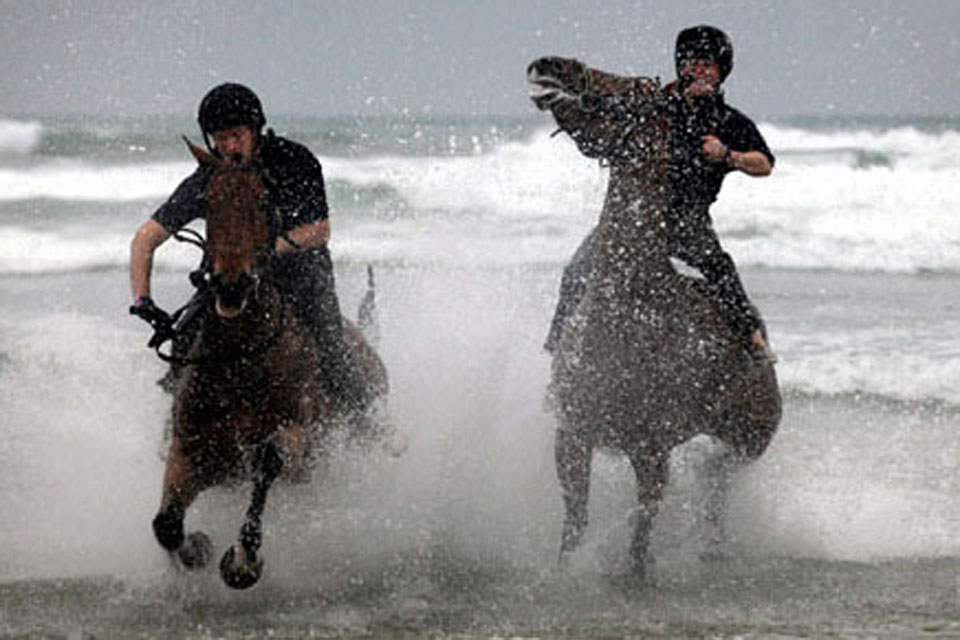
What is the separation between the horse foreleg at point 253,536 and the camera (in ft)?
18.0

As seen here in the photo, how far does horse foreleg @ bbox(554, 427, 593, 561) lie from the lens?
20.4 feet

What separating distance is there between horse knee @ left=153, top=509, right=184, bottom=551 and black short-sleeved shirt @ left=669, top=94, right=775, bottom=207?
7.71ft

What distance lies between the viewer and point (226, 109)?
5.66 metres

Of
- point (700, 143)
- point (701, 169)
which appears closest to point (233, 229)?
point (700, 143)

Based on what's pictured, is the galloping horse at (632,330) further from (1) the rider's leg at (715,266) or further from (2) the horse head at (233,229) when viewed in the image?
(2) the horse head at (233,229)

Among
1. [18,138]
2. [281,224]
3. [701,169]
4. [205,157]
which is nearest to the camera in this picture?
[205,157]

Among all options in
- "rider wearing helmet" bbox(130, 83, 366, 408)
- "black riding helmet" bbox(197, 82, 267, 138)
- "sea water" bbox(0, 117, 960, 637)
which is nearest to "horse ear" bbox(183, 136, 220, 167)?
"rider wearing helmet" bbox(130, 83, 366, 408)

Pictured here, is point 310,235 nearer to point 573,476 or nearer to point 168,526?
point 168,526

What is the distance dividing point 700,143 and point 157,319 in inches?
92.3

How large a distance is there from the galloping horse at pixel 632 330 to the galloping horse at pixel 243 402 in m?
1.14

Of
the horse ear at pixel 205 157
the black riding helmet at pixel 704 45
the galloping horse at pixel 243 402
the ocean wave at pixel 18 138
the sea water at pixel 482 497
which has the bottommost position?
the sea water at pixel 482 497

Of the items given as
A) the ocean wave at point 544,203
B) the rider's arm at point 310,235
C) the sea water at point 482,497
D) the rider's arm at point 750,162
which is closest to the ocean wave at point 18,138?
the ocean wave at point 544,203

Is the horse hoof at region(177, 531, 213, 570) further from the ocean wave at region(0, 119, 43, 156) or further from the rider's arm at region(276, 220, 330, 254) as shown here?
the ocean wave at region(0, 119, 43, 156)

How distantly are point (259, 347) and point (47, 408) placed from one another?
5.37m
